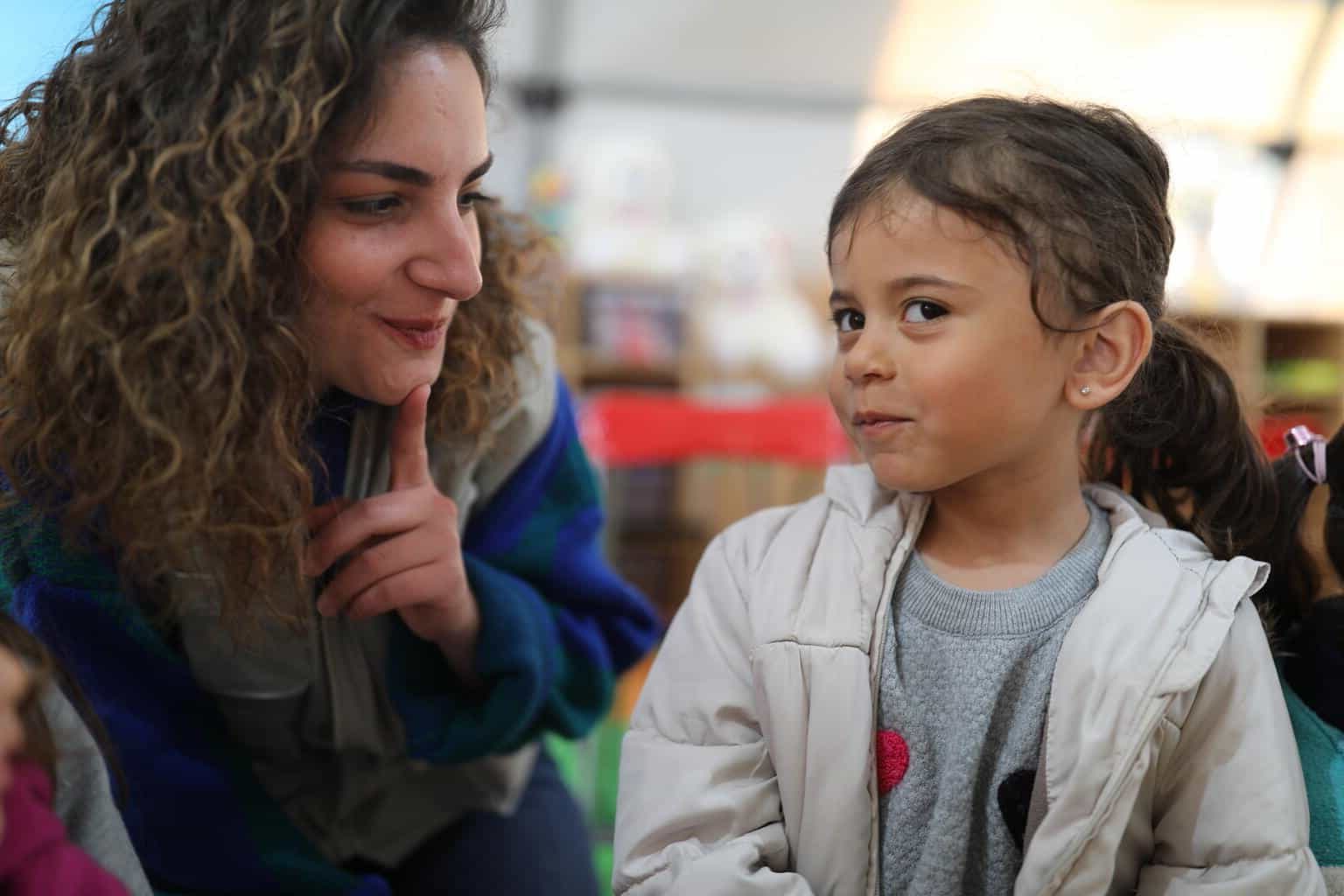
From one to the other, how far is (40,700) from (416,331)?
1.24ft

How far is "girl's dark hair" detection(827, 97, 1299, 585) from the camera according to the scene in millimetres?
856

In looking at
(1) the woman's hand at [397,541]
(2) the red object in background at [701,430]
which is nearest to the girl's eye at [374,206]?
(1) the woman's hand at [397,541]

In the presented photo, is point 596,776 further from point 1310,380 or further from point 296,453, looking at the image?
point 1310,380

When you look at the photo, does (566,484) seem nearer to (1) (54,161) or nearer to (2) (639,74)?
(1) (54,161)

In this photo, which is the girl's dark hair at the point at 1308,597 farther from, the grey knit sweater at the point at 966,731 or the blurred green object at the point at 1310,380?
the blurred green object at the point at 1310,380

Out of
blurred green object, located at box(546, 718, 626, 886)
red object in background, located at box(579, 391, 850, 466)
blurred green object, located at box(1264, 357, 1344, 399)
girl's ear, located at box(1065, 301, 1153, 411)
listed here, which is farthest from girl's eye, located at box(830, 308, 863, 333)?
blurred green object, located at box(1264, 357, 1344, 399)

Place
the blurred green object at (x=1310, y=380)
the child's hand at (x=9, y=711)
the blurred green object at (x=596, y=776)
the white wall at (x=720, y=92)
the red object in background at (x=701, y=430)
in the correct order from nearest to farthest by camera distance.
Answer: the child's hand at (x=9, y=711) < the blurred green object at (x=596, y=776) < the red object in background at (x=701, y=430) < the blurred green object at (x=1310, y=380) < the white wall at (x=720, y=92)

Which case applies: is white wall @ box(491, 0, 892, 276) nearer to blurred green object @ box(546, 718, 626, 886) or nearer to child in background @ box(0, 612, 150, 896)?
blurred green object @ box(546, 718, 626, 886)

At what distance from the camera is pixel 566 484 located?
1254 millimetres

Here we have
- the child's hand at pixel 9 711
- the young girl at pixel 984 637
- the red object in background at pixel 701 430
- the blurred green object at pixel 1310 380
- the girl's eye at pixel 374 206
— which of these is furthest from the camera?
the blurred green object at pixel 1310 380

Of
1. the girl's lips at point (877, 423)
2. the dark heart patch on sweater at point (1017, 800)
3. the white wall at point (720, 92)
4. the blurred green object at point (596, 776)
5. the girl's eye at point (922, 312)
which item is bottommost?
the blurred green object at point (596, 776)

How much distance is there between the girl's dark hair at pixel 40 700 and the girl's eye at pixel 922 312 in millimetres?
603

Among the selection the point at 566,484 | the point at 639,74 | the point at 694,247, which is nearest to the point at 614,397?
the point at 694,247

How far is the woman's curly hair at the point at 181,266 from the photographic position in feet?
2.73
